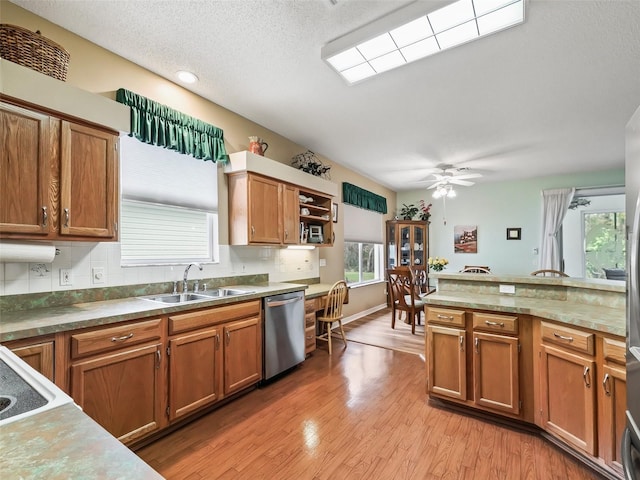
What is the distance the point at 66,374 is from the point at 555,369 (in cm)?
289

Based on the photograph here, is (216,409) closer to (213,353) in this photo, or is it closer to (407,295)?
(213,353)

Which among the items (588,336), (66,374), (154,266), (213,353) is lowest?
(213,353)

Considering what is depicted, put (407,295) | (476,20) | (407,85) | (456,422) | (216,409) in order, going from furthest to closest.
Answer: (407,295) < (407,85) < (216,409) < (456,422) < (476,20)

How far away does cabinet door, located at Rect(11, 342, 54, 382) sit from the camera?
150 cm

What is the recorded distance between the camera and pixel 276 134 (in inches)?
155

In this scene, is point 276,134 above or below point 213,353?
above

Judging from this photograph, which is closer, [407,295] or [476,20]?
[476,20]

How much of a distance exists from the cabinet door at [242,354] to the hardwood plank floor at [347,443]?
181 mm

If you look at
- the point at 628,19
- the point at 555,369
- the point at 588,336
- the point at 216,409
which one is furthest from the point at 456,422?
the point at 628,19

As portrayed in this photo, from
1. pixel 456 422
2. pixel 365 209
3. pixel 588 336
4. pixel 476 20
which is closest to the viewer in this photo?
pixel 588 336

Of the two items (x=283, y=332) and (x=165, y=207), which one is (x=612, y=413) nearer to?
(x=283, y=332)

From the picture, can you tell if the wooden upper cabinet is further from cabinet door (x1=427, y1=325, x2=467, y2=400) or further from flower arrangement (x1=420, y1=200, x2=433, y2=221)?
flower arrangement (x1=420, y1=200, x2=433, y2=221)

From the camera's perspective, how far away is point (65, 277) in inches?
81.7

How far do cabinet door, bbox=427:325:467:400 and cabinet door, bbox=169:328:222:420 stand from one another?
1718 millimetres
